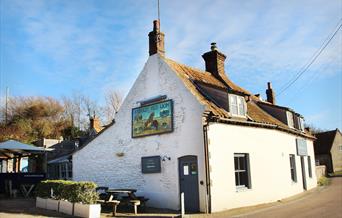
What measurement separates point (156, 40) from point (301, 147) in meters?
13.4

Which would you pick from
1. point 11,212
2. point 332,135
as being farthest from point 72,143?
point 332,135

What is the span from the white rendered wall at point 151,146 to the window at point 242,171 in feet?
8.21

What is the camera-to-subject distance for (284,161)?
2075 cm

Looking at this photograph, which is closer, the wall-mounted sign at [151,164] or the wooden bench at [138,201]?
the wooden bench at [138,201]

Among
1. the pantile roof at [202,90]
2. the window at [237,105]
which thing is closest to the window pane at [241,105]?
the window at [237,105]

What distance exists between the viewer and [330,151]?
50281 mm

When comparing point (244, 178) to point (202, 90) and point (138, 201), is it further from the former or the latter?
point (138, 201)

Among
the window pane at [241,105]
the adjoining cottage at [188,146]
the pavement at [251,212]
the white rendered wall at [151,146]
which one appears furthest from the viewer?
the window pane at [241,105]

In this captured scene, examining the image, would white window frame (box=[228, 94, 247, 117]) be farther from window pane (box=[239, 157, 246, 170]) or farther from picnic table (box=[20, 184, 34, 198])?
picnic table (box=[20, 184, 34, 198])

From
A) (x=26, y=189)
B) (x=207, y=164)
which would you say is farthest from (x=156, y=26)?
(x=26, y=189)

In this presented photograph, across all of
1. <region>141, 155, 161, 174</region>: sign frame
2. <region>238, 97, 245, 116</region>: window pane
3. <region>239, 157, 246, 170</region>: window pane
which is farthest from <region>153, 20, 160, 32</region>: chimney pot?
<region>239, 157, 246, 170</region>: window pane

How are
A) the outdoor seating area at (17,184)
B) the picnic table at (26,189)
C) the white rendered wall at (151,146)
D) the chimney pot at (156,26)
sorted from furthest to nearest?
the picnic table at (26,189) → the outdoor seating area at (17,184) → the chimney pot at (156,26) → the white rendered wall at (151,146)

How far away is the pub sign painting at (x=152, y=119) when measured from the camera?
16.6 m

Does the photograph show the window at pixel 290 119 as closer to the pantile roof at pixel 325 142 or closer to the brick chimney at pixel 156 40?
the brick chimney at pixel 156 40
